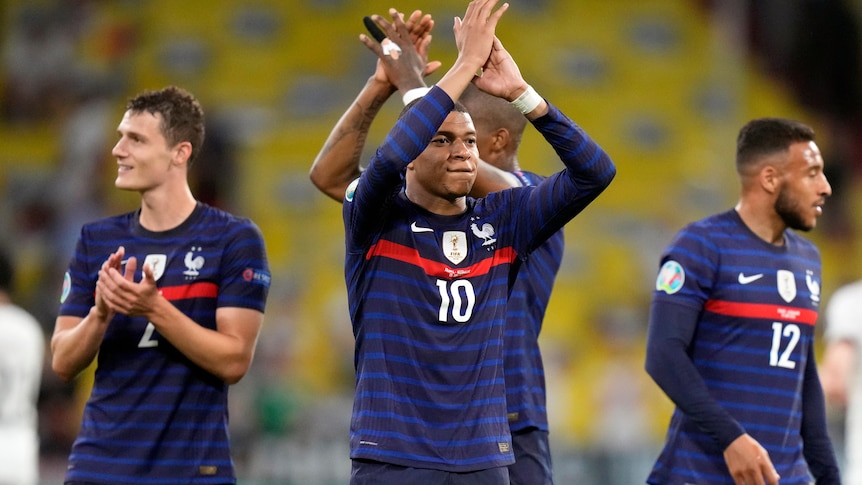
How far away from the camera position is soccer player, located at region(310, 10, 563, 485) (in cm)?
451

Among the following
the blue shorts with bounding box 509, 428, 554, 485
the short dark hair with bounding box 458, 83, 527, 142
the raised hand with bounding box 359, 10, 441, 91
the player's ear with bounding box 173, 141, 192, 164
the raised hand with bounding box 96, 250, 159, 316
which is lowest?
the blue shorts with bounding box 509, 428, 554, 485

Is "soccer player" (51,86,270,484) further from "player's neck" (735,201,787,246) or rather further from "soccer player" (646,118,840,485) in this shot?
"player's neck" (735,201,787,246)

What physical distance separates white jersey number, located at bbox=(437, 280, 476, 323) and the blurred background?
24.9 ft

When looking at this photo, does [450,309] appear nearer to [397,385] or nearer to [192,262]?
[397,385]

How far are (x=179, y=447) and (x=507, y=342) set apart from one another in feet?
3.92

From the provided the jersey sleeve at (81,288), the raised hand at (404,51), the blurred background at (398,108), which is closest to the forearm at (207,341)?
the jersey sleeve at (81,288)

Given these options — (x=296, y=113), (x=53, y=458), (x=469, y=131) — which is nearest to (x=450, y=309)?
(x=469, y=131)

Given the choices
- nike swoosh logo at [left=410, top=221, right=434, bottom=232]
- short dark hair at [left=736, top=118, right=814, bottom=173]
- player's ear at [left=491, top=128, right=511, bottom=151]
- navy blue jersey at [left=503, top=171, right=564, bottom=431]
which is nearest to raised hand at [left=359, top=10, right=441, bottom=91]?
player's ear at [left=491, top=128, right=511, bottom=151]

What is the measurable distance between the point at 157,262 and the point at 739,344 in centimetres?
213

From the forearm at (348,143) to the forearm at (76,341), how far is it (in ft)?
3.46

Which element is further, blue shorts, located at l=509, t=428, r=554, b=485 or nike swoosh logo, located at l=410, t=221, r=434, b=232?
blue shorts, located at l=509, t=428, r=554, b=485

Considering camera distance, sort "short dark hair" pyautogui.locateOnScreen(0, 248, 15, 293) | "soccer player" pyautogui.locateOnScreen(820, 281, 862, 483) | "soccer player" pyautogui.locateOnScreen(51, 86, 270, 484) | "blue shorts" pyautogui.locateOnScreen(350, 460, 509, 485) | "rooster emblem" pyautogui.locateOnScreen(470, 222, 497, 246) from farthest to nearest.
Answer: "short dark hair" pyautogui.locateOnScreen(0, 248, 15, 293) < "soccer player" pyautogui.locateOnScreen(820, 281, 862, 483) < "soccer player" pyautogui.locateOnScreen(51, 86, 270, 484) < "rooster emblem" pyautogui.locateOnScreen(470, 222, 497, 246) < "blue shorts" pyautogui.locateOnScreen(350, 460, 509, 485)

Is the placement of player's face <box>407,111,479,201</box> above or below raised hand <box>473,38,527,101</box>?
below

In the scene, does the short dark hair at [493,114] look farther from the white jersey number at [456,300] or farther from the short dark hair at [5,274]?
the short dark hair at [5,274]
